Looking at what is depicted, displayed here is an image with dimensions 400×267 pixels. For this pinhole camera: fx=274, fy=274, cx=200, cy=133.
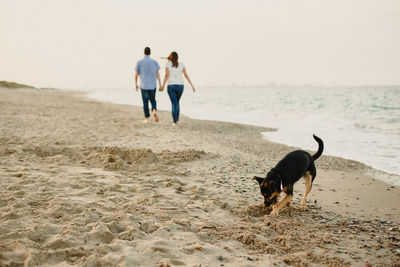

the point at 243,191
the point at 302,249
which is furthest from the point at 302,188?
the point at 302,249

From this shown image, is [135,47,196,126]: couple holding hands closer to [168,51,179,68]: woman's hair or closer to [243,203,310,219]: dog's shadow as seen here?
[168,51,179,68]: woman's hair

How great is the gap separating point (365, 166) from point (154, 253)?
5287 millimetres

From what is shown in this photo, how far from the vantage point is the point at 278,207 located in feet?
11.0

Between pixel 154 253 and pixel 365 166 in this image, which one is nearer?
pixel 154 253

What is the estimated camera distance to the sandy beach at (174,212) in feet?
7.48

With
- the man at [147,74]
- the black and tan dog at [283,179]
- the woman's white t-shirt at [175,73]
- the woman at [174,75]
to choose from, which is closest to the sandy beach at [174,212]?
the black and tan dog at [283,179]

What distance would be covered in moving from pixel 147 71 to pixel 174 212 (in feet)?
23.7

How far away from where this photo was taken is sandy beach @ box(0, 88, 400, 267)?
89.7 inches

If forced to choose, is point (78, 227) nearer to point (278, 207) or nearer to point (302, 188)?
point (278, 207)

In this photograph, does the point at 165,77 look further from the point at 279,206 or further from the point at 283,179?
the point at 279,206

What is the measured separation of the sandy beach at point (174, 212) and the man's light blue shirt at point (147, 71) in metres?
4.18

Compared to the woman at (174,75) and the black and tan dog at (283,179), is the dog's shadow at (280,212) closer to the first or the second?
the black and tan dog at (283,179)

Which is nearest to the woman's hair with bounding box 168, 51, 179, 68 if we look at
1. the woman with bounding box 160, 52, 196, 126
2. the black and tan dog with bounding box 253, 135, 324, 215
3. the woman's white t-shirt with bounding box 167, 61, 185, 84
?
the woman with bounding box 160, 52, 196, 126

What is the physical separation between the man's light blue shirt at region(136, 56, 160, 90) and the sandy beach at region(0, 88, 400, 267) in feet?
13.7
